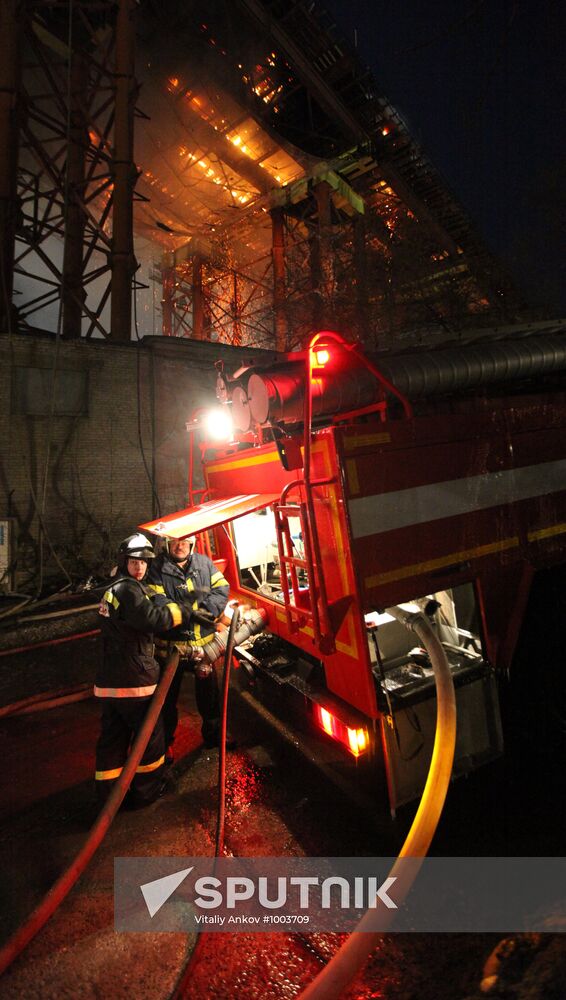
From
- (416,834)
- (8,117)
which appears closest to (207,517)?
(416,834)

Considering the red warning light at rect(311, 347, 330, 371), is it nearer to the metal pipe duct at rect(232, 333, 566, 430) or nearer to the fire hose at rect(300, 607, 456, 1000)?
the metal pipe duct at rect(232, 333, 566, 430)

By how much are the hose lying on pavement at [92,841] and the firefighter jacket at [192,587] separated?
0.24 m

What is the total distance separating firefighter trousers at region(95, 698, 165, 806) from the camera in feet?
9.61

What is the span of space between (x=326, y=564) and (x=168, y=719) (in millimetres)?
2028

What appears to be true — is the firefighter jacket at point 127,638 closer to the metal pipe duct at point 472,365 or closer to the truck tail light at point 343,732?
the truck tail light at point 343,732

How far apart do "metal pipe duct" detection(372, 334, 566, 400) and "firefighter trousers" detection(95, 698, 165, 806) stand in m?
2.97

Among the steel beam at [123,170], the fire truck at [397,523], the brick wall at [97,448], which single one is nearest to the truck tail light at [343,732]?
the fire truck at [397,523]

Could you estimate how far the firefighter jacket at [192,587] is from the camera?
3.44m

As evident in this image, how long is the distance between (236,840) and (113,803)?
81 cm

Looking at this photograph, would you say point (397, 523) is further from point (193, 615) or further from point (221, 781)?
point (221, 781)

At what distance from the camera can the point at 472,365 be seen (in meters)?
3.40

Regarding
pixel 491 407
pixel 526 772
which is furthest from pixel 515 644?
pixel 491 407

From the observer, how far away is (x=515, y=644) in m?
3.04

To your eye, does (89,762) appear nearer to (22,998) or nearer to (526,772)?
(22,998)
